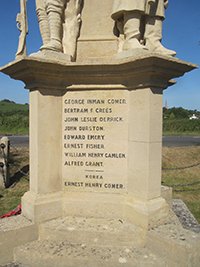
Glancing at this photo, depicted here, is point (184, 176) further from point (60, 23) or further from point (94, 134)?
point (60, 23)

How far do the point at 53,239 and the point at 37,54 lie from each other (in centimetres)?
250

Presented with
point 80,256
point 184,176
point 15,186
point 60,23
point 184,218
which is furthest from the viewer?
point 184,176

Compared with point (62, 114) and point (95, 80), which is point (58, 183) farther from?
point (95, 80)

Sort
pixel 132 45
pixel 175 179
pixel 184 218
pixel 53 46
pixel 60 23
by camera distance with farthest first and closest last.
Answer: pixel 175 179 < pixel 184 218 < pixel 60 23 < pixel 53 46 < pixel 132 45

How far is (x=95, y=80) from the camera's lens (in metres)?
4.25

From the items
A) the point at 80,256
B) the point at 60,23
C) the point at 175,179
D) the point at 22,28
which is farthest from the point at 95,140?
the point at 175,179

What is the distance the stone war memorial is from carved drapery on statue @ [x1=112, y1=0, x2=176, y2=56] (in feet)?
0.05

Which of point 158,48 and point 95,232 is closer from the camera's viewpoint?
point 95,232

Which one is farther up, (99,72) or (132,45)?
(132,45)

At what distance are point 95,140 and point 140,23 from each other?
181 cm

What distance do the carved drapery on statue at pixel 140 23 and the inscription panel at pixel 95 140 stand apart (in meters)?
0.75

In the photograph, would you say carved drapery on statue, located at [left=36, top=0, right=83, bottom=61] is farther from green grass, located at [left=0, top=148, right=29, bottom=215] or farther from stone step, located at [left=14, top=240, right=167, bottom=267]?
green grass, located at [left=0, top=148, right=29, bottom=215]

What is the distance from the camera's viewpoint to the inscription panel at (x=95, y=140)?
4.29 meters

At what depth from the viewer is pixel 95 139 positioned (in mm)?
4352
